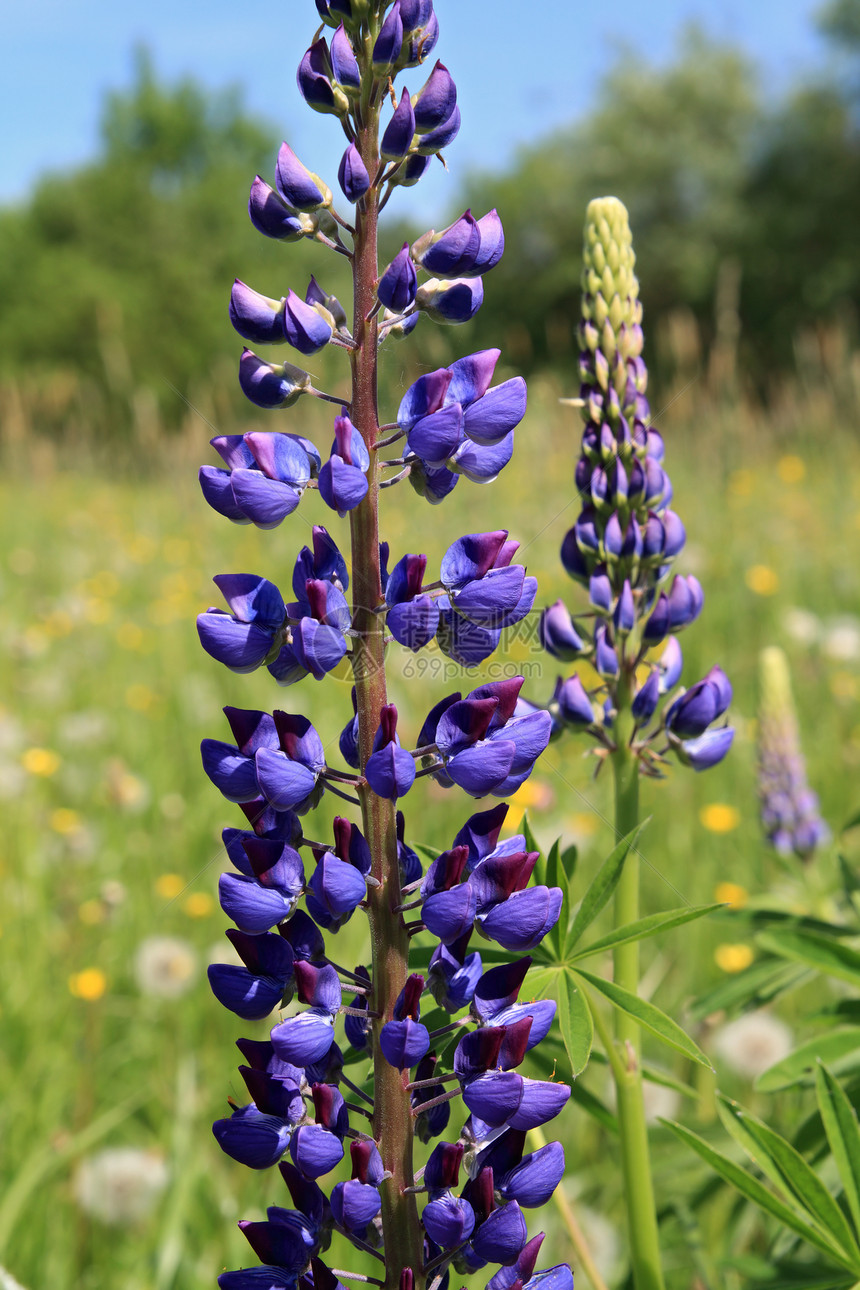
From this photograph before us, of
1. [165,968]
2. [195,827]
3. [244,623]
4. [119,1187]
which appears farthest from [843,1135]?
[195,827]

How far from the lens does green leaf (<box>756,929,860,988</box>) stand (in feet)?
4.91

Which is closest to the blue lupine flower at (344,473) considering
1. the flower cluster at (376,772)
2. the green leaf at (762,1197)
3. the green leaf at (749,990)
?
the flower cluster at (376,772)

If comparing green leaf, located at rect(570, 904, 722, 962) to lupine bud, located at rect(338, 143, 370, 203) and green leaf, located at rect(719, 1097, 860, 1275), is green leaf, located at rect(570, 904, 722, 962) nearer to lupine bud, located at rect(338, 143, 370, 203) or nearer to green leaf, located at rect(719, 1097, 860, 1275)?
green leaf, located at rect(719, 1097, 860, 1275)

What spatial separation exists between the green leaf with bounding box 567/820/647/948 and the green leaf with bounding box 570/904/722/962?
0.13ft

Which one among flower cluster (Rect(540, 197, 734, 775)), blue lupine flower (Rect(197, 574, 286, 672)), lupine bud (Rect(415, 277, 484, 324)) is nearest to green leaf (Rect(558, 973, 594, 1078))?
flower cluster (Rect(540, 197, 734, 775))

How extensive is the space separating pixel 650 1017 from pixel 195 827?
2.84 m

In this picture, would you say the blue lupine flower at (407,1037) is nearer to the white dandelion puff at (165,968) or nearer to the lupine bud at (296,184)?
the lupine bud at (296,184)

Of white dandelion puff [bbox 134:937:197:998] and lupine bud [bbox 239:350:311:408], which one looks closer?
lupine bud [bbox 239:350:311:408]

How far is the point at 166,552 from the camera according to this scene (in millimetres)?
7930

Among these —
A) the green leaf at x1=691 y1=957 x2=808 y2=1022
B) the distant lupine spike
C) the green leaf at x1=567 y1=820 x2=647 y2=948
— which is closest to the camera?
the green leaf at x1=567 y1=820 x2=647 y2=948

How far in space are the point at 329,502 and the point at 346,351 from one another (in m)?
0.24

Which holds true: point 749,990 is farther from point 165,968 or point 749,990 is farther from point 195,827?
point 195,827

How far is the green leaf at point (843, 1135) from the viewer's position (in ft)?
4.13

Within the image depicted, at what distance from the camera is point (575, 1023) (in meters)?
1.15
